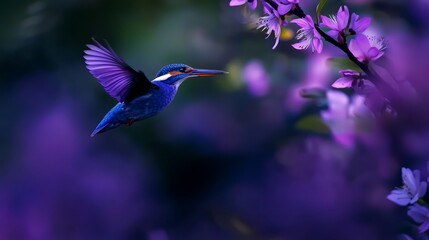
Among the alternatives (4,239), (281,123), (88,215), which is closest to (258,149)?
(281,123)

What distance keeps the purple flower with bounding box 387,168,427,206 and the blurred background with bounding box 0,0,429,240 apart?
155 mm

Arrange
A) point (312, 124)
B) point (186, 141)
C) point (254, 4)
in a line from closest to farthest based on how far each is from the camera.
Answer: point (254, 4), point (312, 124), point (186, 141)

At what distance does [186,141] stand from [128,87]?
70 centimetres

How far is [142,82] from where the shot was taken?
381 millimetres

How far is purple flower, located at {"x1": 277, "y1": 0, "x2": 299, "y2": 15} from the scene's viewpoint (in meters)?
0.34

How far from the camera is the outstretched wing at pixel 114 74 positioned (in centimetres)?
35

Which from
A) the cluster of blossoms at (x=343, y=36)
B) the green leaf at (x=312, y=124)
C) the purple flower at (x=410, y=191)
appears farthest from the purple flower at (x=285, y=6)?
the green leaf at (x=312, y=124)

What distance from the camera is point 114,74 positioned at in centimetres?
36

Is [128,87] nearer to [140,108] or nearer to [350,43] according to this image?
[140,108]

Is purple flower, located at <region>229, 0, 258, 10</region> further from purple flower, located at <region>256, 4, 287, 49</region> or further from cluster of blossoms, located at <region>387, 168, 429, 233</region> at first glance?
cluster of blossoms, located at <region>387, 168, 429, 233</region>

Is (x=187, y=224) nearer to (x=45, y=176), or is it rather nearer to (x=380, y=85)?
(x=45, y=176)

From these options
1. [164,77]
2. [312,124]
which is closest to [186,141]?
[312,124]

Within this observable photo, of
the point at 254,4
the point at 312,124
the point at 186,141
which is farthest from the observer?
the point at 186,141

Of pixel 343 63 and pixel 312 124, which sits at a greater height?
pixel 343 63
